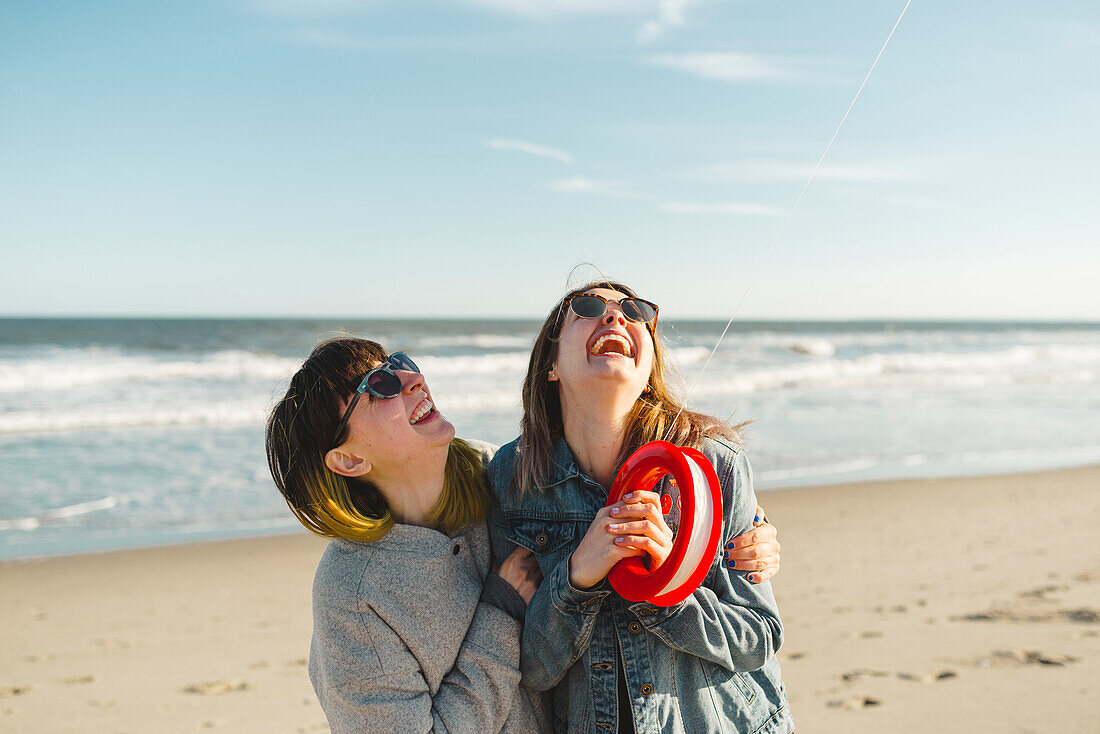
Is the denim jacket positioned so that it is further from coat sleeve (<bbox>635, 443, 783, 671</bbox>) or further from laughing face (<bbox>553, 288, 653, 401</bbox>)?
laughing face (<bbox>553, 288, 653, 401</bbox>)

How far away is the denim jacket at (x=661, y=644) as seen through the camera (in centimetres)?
218

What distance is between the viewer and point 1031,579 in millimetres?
6301

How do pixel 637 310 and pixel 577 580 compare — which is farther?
pixel 637 310

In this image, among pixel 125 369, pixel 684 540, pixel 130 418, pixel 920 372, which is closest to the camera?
pixel 684 540

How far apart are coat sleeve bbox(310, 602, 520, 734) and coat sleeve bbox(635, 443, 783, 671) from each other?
1.38 ft

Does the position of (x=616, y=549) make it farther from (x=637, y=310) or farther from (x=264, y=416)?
(x=264, y=416)

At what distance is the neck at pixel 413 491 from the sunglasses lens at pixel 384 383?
227mm

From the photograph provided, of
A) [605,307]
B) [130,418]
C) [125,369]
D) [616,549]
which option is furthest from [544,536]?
[125,369]

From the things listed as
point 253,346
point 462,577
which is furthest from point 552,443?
point 253,346

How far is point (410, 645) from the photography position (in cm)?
216

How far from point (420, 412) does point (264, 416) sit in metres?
12.0

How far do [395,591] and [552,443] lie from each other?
2.29 ft

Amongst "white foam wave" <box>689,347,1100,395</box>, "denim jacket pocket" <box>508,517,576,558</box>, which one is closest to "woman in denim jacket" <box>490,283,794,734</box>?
"denim jacket pocket" <box>508,517,576,558</box>

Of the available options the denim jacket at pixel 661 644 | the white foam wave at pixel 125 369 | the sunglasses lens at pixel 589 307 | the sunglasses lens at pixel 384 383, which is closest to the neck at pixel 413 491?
the sunglasses lens at pixel 384 383
